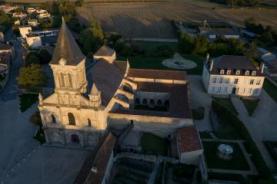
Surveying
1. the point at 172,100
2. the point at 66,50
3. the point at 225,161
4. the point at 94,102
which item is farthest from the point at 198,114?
the point at 66,50

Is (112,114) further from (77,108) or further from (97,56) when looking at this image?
(97,56)

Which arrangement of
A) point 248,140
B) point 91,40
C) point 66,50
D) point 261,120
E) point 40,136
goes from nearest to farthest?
1. point 66,50
2. point 248,140
3. point 40,136
4. point 261,120
5. point 91,40

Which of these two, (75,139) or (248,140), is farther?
(75,139)

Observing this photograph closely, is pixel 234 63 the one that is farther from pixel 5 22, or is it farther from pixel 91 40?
pixel 5 22

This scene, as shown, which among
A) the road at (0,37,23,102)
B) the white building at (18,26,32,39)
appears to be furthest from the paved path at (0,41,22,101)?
the white building at (18,26,32,39)

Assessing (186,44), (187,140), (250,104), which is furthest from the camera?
(186,44)

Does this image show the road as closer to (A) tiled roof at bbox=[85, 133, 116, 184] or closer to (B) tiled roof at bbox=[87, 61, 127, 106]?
(B) tiled roof at bbox=[87, 61, 127, 106]
